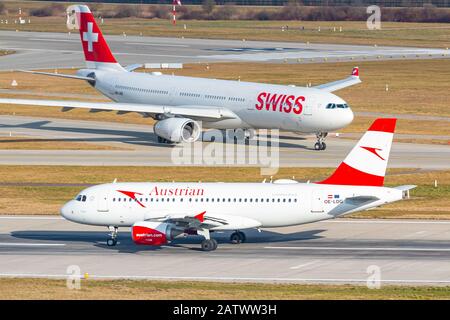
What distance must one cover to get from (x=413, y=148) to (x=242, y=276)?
42.7m

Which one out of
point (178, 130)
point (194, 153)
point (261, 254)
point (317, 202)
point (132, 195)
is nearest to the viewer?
point (317, 202)

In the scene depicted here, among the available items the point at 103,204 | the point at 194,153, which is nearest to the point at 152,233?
the point at 103,204

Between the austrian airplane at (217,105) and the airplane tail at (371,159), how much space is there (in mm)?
30902

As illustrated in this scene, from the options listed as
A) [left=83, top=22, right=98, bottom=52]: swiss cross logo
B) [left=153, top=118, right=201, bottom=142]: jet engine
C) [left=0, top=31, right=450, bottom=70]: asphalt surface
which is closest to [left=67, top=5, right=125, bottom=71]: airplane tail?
[left=83, top=22, right=98, bottom=52]: swiss cross logo

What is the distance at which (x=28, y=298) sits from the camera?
46656 millimetres

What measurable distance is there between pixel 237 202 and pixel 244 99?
33717 millimetres

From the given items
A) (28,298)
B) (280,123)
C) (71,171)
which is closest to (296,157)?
(280,123)

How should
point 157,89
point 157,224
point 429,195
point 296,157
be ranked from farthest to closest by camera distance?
1. point 157,89
2. point 296,157
3. point 429,195
4. point 157,224

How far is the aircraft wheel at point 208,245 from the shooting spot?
57.4 m

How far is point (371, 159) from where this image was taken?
5600 centimetres

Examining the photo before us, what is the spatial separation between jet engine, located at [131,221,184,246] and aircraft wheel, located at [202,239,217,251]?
5.47 ft

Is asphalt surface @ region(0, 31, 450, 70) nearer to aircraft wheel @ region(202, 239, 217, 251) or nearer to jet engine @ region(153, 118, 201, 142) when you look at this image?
jet engine @ region(153, 118, 201, 142)

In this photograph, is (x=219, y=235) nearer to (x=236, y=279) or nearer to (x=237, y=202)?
(x=237, y=202)
